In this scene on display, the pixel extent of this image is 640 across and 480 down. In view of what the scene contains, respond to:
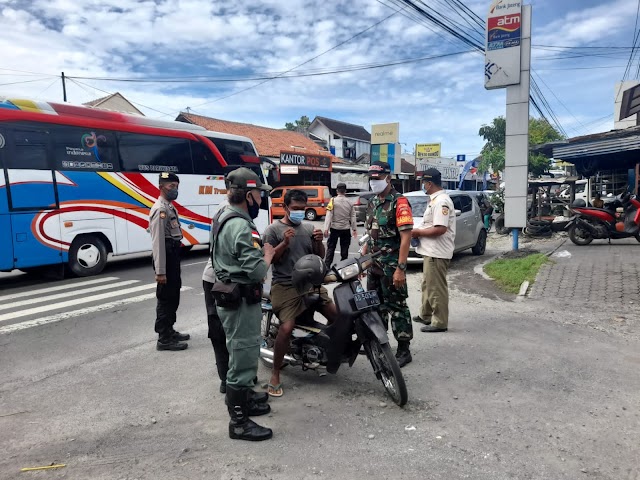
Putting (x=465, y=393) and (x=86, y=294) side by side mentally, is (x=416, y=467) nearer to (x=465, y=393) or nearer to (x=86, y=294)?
(x=465, y=393)

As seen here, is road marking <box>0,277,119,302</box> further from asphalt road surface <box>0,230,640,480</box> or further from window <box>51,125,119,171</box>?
asphalt road surface <box>0,230,640,480</box>

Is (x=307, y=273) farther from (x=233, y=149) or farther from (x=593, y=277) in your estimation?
(x=233, y=149)

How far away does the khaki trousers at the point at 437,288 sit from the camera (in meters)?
5.14

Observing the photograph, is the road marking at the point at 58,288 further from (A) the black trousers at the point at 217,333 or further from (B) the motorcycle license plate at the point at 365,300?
(B) the motorcycle license plate at the point at 365,300

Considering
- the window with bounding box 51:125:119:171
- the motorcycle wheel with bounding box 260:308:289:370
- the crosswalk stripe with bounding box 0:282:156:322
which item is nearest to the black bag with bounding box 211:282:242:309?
the motorcycle wheel with bounding box 260:308:289:370

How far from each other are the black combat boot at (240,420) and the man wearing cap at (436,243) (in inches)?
105

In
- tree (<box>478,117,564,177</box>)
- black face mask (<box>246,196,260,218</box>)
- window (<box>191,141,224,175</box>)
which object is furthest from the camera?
tree (<box>478,117,564,177</box>)

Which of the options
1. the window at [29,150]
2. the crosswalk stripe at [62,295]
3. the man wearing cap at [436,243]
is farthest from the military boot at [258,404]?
the window at [29,150]

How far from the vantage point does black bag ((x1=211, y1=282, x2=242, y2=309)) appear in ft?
9.54

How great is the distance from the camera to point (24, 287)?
8.48 m

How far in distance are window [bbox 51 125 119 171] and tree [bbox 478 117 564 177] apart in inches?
1133

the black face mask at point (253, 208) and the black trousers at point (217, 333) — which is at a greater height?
the black face mask at point (253, 208)

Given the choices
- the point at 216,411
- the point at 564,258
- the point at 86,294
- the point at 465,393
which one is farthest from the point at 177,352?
the point at 564,258

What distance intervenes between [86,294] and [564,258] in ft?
29.4
